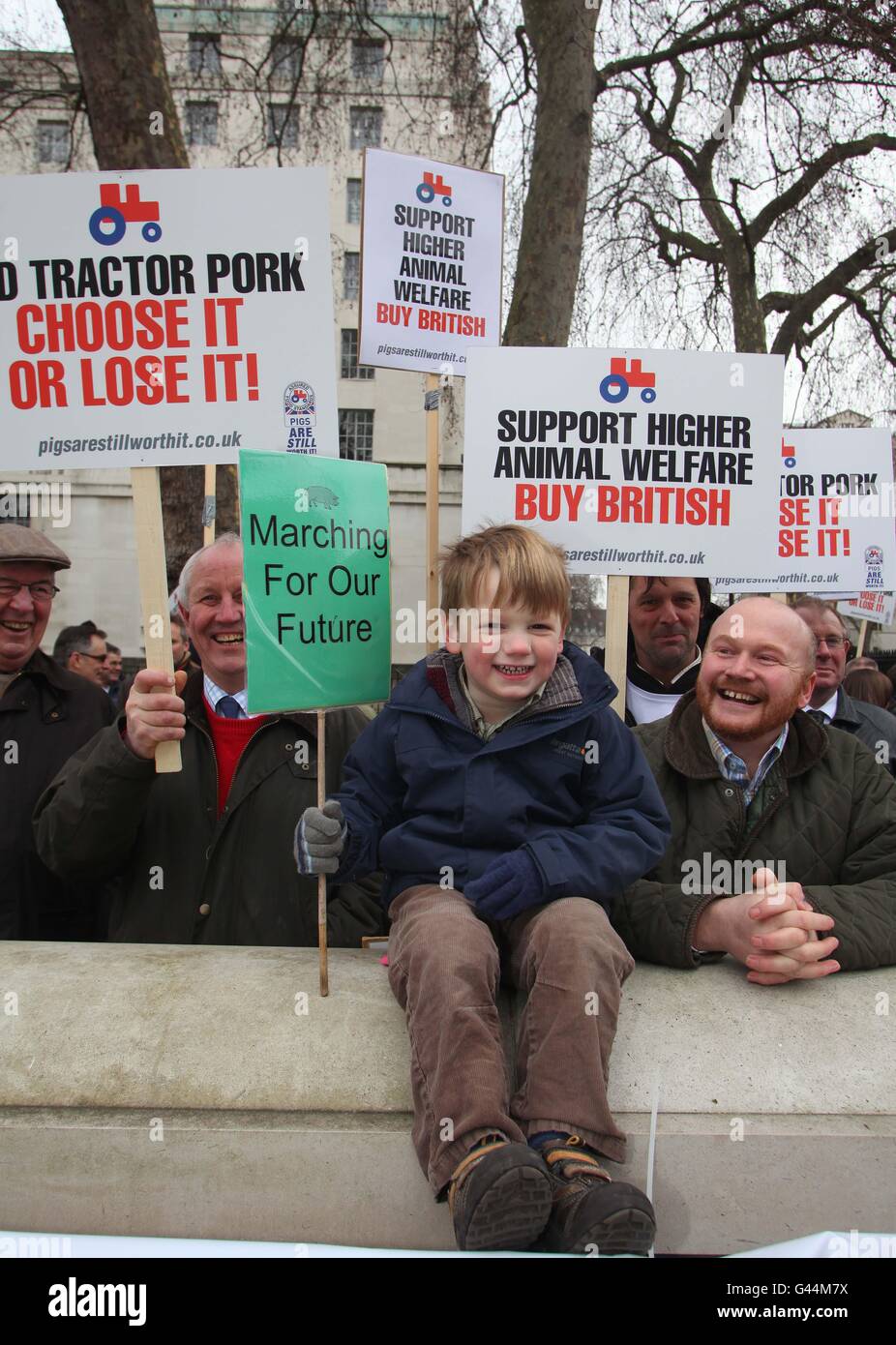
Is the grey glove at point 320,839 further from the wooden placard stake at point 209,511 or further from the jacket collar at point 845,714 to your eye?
the jacket collar at point 845,714

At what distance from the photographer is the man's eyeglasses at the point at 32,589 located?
3.69 meters

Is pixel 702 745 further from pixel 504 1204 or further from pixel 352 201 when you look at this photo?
pixel 352 201

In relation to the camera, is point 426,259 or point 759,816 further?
point 426,259

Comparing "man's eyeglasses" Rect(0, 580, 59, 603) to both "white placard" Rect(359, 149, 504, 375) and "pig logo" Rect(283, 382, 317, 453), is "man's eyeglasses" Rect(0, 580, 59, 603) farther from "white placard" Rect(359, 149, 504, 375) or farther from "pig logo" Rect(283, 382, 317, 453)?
"white placard" Rect(359, 149, 504, 375)

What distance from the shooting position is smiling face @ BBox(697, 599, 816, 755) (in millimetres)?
2754

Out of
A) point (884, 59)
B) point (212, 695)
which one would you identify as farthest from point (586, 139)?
point (212, 695)

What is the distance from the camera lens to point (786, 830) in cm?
270

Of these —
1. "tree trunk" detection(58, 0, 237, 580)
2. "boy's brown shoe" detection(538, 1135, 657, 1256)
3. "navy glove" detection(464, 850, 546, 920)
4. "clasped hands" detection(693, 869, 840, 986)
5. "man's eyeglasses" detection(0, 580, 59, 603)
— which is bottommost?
"boy's brown shoe" detection(538, 1135, 657, 1256)

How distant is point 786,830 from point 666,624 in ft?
5.25

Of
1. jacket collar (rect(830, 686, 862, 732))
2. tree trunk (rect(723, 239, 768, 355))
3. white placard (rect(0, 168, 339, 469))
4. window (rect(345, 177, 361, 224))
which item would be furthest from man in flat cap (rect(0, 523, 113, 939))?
window (rect(345, 177, 361, 224))

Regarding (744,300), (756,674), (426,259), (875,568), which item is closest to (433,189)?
(426,259)

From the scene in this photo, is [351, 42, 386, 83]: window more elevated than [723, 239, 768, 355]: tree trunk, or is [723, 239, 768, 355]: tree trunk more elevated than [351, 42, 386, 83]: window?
[351, 42, 386, 83]: window

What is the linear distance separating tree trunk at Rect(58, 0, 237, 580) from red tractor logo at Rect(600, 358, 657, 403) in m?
4.16
